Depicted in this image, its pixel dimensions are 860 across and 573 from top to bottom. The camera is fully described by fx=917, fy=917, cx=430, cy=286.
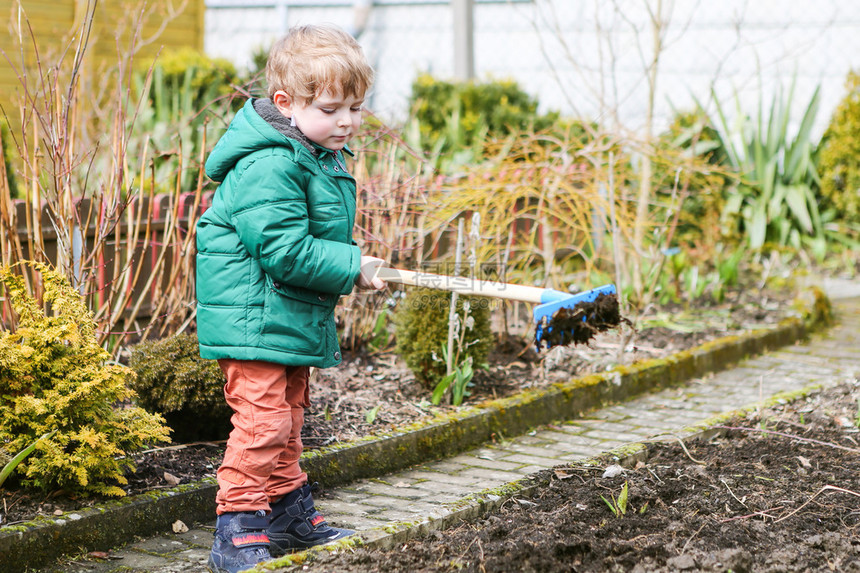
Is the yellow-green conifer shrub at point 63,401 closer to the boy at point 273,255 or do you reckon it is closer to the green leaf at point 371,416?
the boy at point 273,255

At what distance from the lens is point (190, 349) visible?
3480 millimetres

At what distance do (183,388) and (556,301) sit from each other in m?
1.39

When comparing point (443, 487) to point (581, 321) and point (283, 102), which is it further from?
point (283, 102)

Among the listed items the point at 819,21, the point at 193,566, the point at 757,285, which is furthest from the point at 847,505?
the point at 819,21

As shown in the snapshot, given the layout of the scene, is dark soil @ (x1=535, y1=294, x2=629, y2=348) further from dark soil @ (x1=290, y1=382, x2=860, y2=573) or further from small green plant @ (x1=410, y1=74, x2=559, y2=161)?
small green plant @ (x1=410, y1=74, x2=559, y2=161)

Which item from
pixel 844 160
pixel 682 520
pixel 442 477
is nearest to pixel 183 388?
pixel 442 477

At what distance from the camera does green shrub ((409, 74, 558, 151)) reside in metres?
8.70

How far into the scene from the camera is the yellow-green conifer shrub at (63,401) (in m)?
2.77

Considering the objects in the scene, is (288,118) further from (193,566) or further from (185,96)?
(185,96)

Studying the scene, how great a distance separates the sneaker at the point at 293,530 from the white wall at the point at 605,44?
6.02m

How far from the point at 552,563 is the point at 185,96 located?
6.06 m

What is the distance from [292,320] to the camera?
2723 mm

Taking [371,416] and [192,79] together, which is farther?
[192,79]

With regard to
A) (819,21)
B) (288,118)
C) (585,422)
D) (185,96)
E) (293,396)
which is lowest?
(585,422)
